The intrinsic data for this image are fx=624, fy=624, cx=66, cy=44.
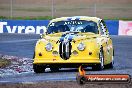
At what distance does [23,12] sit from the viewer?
2186 inches

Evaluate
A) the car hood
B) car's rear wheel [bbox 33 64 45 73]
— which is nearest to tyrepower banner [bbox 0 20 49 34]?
the car hood

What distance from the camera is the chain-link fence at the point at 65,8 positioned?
54156mm

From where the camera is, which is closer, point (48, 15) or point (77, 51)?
point (77, 51)

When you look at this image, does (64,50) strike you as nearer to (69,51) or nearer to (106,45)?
(69,51)

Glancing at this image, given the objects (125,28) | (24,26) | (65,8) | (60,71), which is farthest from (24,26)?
(60,71)

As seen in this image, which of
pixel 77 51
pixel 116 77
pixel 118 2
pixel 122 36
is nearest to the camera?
pixel 116 77

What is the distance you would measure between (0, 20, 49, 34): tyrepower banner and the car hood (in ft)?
83.8

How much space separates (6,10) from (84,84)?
4304 cm

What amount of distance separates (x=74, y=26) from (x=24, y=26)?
2610 cm

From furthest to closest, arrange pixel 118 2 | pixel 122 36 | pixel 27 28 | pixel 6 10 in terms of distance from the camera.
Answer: pixel 118 2
pixel 6 10
pixel 27 28
pixel 122 36

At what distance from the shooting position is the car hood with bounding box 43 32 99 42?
1572cm

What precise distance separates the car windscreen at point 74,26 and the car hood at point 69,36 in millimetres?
306

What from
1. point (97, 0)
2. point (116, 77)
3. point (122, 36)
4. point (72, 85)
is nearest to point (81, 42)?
point (72, 85)

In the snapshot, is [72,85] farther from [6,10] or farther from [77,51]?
[6,10]
